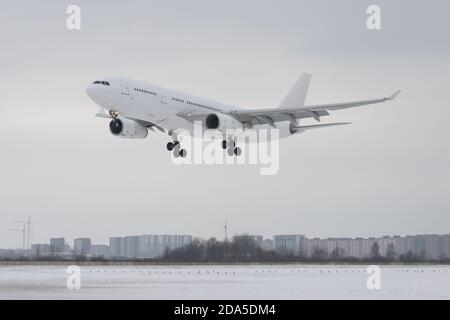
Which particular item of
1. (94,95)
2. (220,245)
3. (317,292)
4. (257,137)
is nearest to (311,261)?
(220,245)

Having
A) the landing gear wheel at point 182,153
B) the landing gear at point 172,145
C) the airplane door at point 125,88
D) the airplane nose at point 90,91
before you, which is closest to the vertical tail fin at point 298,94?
the landing gear wheel at point 182,153

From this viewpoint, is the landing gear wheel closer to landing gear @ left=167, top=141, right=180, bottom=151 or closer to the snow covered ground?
landing gear @ left=167, top=141, right=180, bottom=151

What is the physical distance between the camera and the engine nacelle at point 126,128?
69562 millimetres

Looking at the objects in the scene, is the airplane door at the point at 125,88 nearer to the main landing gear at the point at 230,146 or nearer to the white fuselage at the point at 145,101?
the white fuselage at the point at 145,101

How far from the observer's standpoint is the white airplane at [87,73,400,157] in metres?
64.9

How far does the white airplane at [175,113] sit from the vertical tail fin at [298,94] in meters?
12.6

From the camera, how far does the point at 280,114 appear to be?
7525 centimetres

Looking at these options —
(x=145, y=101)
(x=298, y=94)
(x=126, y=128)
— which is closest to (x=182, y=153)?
(x=126, y=128)

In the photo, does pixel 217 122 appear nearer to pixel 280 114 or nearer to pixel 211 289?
pixel 280 114

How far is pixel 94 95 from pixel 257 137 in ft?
64.2

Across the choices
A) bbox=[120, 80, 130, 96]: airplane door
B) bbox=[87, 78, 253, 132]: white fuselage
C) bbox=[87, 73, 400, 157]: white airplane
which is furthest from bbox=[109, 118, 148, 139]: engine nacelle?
bbox=[120, 80, 130, 96]: airplane door

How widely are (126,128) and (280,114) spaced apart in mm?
14353
